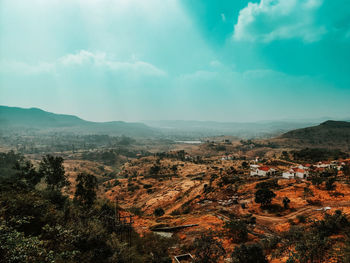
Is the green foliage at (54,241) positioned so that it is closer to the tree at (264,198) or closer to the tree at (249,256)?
the tree at (249,256)

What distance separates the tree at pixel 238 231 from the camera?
19656 mm

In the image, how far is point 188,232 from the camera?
23000 millimetres

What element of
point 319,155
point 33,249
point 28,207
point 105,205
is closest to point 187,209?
point 105,205

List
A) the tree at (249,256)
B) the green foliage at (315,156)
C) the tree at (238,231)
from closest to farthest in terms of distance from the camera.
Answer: the tree at (249,256) → the tree at (238,231) → the green foliage at (315,156)

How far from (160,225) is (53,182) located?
3249 centimetres

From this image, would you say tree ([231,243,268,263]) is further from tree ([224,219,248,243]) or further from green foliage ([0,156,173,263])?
tree ([224,219,248,243])

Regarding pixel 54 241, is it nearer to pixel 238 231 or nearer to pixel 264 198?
pixel 238 231

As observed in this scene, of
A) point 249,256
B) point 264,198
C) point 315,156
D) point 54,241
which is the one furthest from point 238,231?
point 315,156

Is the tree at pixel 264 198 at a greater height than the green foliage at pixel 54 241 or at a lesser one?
lesser

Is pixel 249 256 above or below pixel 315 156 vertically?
above

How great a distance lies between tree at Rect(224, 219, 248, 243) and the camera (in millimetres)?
19656

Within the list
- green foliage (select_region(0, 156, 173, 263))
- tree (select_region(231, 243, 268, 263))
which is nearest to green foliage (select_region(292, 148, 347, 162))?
tree (select_region(231, 243, 268, 263))

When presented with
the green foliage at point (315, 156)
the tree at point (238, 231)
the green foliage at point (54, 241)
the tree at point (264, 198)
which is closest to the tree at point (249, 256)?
the green foliage at point (54, 241)

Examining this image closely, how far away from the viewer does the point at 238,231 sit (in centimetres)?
2002
